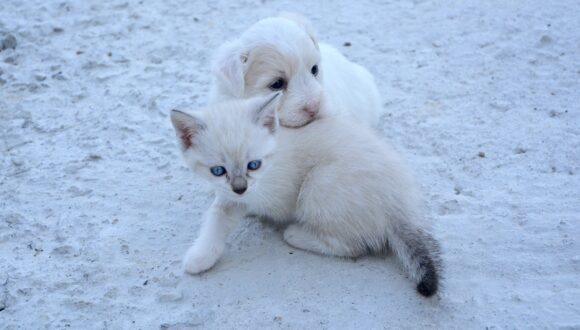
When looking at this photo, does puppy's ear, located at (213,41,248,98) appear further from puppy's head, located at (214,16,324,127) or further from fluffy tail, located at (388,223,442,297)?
fluffy tail, located at (388,223,442,297)

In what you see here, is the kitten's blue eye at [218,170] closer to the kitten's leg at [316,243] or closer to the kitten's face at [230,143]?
the kitten's face at [230,143]

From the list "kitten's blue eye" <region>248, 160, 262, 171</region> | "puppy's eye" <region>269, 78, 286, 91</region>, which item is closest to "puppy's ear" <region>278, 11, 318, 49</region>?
"puppy's eye" <region>269, 78, 286, 91</region>

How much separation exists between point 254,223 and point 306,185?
0.47 m

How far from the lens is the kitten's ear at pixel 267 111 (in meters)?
2.77

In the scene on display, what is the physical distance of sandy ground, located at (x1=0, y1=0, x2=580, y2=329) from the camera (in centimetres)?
266

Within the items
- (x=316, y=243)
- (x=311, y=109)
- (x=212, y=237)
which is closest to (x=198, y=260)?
(x=212, y=237)

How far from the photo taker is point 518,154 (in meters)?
3.62

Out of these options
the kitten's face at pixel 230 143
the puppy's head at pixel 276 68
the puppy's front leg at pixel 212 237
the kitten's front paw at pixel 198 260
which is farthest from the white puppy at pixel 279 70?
the kitten's front paw at pixel 198 260

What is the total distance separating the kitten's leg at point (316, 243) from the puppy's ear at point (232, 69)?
848 millimetres

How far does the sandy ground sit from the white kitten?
12 cm

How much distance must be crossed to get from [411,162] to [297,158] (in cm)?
95

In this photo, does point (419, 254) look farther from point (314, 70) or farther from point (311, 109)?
point (314, 70)

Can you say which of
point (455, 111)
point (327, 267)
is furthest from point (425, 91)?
point (327, 267)

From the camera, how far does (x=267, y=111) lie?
111 inches
